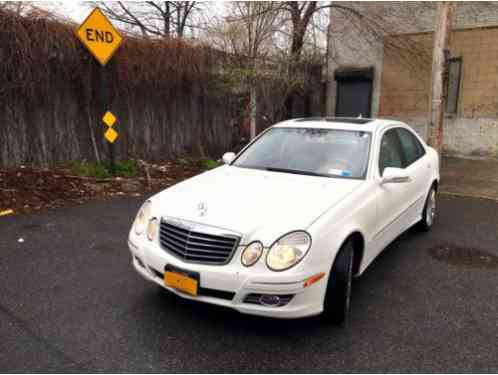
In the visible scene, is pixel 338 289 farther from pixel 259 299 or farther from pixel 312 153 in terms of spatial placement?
pixel 312 153

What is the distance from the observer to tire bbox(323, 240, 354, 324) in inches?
112

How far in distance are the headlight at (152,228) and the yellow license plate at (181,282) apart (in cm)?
35

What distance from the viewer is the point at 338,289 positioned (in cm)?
286

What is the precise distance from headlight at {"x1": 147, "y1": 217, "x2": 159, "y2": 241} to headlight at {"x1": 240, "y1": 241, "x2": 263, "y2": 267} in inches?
30.7

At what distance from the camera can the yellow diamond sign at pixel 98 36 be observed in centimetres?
705

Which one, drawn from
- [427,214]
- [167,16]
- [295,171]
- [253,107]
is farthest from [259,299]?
[167,16]

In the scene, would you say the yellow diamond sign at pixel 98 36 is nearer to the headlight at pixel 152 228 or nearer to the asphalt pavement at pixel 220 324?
the asphalt pavement at pixel 220 324

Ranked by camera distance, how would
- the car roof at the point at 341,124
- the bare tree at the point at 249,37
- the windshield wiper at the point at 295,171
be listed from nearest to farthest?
the windshield wiper at the point at 295,171 < the car roof at the point at 341,124 < the bare tree at the point at 249,37

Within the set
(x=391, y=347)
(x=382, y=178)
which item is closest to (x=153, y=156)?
(x=382, y=178)

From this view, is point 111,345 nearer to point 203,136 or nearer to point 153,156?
point 153,156

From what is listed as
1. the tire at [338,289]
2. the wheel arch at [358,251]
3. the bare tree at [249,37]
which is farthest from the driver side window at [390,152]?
the bare tree at [249,37]

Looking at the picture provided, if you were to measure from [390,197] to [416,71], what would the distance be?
10239 millimetres

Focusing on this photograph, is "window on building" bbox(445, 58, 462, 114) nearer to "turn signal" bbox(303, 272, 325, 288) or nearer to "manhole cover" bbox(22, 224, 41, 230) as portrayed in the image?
"turn signal" bbox(303, 272, 325, 288)

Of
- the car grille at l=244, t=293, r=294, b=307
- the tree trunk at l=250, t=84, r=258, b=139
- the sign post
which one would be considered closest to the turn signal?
the car grille at l=244, t=293, r=294, b=307
